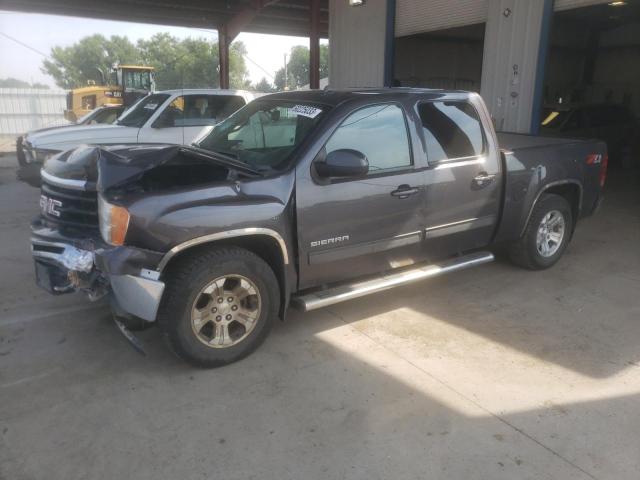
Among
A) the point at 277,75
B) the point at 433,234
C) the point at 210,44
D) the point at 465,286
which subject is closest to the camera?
the point at 433,234

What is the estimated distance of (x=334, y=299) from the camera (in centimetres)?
389

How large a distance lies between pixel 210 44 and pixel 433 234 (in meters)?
98.6

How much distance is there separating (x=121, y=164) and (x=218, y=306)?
116cm

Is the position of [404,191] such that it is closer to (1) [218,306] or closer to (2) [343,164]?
(2) [343,164]

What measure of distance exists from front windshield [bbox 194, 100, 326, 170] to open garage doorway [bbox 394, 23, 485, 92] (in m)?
15.0

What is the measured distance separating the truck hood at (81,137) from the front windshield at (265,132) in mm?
4419

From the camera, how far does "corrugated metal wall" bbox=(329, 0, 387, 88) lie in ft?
38.8

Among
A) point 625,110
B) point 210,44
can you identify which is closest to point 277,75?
point 210,44

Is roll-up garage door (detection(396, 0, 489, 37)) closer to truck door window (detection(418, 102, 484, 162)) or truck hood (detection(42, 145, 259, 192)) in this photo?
truck door window (detection(418, 102, 484, 162))

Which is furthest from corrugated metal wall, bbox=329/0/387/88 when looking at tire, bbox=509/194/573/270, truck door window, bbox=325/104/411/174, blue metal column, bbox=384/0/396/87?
truck door window, bbox=325/104/411/174

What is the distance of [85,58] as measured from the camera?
10231cm

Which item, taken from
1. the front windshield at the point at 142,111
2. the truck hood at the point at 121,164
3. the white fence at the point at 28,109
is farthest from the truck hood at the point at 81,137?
the white fence at the point at 28,109

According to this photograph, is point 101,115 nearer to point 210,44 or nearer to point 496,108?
point 496,108

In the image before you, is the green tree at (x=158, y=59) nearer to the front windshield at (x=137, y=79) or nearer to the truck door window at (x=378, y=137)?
the front windshield at (x=137, y=79)
